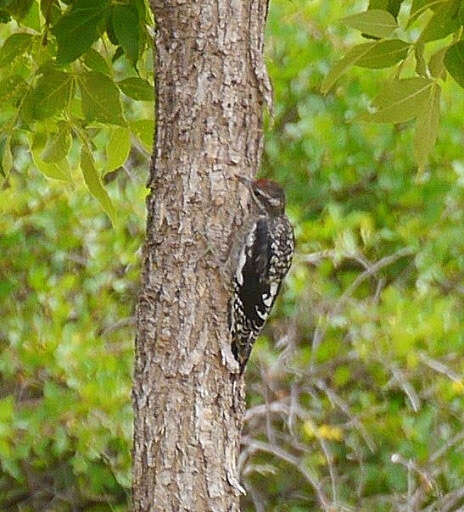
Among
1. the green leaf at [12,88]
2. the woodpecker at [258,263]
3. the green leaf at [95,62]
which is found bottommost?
the woodpecker at [258,263]

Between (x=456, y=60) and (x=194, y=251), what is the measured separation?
0.52 m

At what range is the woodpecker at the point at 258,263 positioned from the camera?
2.18 m

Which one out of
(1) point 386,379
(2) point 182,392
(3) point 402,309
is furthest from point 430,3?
(1) point 386,379

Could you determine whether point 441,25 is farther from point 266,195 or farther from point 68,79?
point 68,79

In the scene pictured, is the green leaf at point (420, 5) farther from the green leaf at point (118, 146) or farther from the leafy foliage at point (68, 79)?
the green leaf at point (118, 146)

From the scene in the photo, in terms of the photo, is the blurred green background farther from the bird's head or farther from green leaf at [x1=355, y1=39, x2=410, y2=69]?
green leaf at [x1=355, y1=39, x2=410, y2=69]

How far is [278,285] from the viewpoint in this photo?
8.39 ft

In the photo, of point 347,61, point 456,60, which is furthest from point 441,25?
point 347,61

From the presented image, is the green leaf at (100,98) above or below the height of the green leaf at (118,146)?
above

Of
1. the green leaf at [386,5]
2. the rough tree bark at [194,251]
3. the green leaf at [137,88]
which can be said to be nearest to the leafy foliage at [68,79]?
the green leaf at [137,88]

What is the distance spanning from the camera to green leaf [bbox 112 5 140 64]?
7.63ft

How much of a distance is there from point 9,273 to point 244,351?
5.90 feet

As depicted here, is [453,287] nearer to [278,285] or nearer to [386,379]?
[386,379]

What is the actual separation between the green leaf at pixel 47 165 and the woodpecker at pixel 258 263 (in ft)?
1.33
